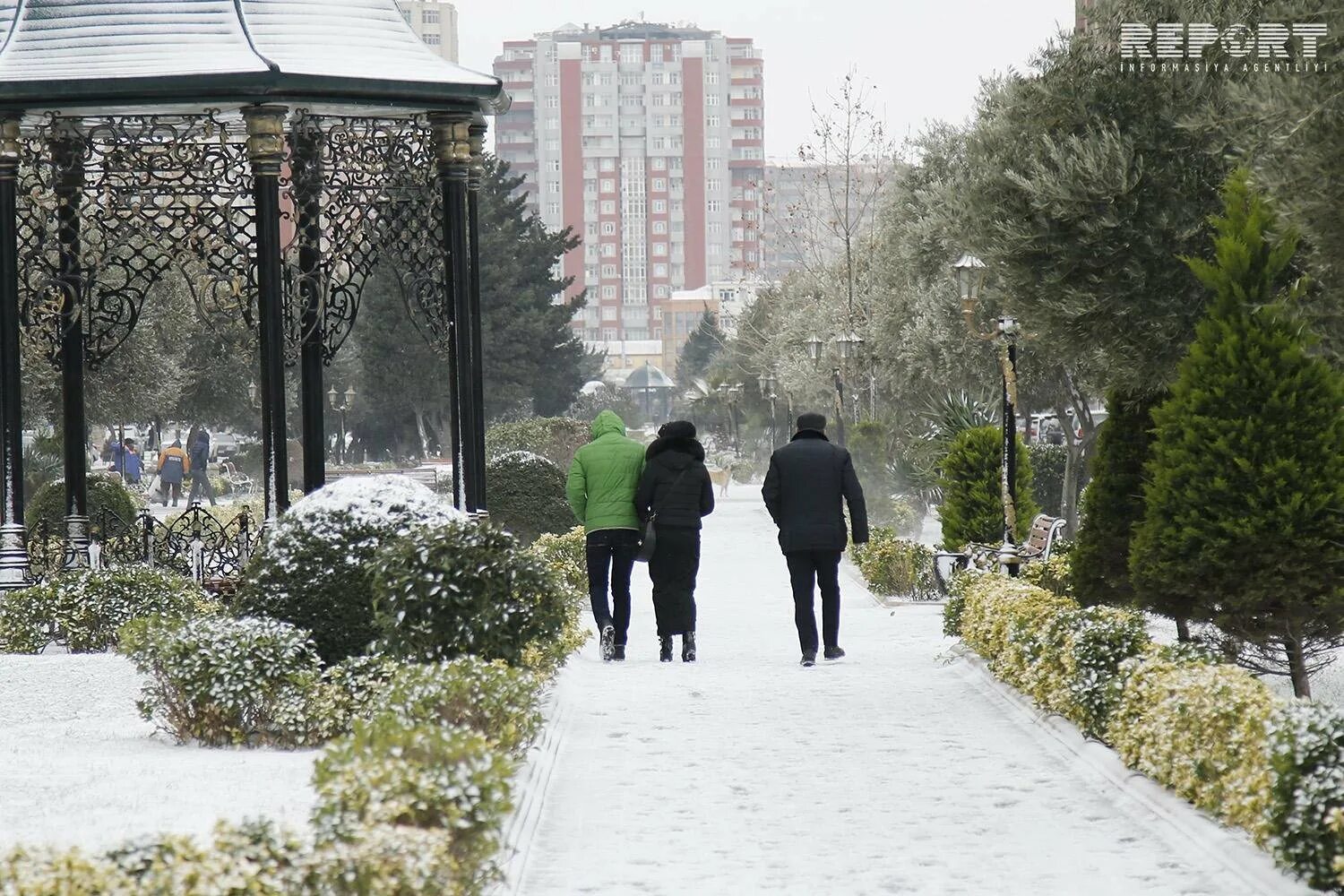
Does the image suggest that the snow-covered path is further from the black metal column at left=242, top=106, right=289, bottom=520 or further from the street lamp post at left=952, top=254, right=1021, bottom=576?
the black metal column at left=242, top=106, right=289, bottom=520

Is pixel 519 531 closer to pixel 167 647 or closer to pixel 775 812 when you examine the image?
pixel 167 647

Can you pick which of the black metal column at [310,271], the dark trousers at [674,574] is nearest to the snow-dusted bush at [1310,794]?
the dark trousers at [674,574]

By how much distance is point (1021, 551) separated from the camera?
1650 cm

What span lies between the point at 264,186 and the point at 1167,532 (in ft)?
21.4

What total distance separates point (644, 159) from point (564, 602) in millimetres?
177964

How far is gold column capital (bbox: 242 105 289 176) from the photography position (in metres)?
12.9

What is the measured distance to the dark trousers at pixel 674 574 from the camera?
500 inches

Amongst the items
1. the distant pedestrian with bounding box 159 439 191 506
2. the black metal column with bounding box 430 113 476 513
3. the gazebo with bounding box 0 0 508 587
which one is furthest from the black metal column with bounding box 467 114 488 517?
the distant pedestrian with bounding box 159 439 191 506

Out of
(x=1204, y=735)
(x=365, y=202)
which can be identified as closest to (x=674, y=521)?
(x=365, y=202)

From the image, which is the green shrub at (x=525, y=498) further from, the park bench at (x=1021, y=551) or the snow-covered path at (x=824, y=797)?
the snow-covered path at (x=824, y=797)

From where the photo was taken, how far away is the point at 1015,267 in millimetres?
11547

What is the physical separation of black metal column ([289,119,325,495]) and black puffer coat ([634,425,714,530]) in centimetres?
283

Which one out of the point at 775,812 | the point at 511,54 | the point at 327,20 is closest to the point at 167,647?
the point at 775,812

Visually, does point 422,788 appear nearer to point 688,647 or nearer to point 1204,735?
point 1204,735
